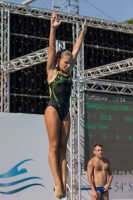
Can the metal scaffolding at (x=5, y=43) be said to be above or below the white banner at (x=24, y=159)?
above

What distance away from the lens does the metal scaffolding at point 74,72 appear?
1256 cm

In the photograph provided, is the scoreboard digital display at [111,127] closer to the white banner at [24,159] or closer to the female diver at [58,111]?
the white banner at [24,159]

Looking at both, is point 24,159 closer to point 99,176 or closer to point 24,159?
point 24,159

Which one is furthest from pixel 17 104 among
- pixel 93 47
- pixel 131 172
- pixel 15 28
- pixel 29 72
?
pixel 131 172

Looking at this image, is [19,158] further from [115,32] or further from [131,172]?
[115,32]

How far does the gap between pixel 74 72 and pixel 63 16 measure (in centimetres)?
364

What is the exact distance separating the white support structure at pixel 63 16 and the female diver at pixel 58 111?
18517 mm

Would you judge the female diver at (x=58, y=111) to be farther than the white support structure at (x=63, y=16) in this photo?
No

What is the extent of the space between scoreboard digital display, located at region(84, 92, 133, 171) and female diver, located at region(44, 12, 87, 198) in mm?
8783

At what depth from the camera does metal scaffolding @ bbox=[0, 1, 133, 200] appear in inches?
495

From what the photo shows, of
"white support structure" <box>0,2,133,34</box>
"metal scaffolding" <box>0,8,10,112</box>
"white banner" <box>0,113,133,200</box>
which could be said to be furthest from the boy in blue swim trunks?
"white support structure" <box>0,2,133,34</box>

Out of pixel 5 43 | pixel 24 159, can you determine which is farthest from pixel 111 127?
pixel 5 43

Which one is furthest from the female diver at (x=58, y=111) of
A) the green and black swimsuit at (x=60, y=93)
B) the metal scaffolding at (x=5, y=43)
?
the metal scaffolding at (x=5, y=43)

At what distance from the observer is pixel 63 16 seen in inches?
943
